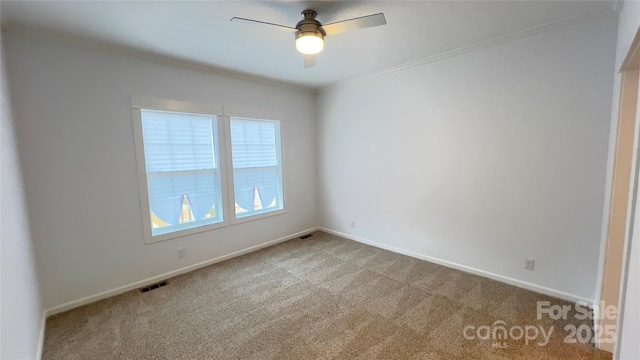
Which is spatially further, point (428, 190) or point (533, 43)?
point (428, 190)

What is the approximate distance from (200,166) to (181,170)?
24cm

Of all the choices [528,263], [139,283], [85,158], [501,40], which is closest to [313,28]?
[501,40]

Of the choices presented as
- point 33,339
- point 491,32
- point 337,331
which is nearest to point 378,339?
point 337,331

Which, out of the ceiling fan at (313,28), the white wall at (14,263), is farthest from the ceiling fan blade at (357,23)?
the white wall at (14,263)

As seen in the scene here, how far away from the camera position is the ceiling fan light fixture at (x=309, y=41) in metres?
1.95

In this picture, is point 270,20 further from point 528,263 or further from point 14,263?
point 528,263

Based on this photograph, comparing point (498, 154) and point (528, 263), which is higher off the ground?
point (498, 154)

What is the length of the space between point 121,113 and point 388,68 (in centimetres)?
315

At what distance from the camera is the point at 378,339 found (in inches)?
78.9


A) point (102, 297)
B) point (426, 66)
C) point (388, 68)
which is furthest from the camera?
point (388, 68)

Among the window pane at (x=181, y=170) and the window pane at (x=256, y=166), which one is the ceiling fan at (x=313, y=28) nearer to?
the window pane at (x=181, y=170)

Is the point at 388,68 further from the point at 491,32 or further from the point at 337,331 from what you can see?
the point at 337,331

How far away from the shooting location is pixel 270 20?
2.16m

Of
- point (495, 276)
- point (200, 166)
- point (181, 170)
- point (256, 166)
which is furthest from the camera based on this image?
point (256, 166)
